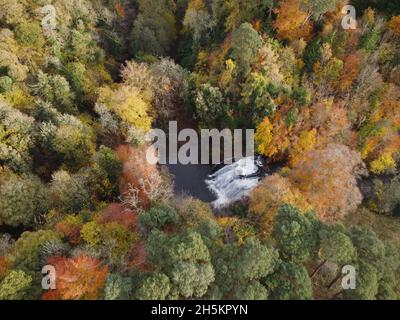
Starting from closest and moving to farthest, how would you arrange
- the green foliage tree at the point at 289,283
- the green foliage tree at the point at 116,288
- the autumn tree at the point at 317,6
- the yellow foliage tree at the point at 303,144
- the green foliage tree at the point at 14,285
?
the green foliage tree at the point at 116,288 < the green foliage tree at the point at 289,283 < the green foliage tree at the point at 14,285 < the yellow foliage tree at the point at 303,144 < the autumn tree at the point at 317,6

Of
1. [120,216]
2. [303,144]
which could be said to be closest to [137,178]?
[120,216]

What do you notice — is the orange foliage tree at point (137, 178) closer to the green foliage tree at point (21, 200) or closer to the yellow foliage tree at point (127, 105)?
the yellow foliage tree at point (127, 105)

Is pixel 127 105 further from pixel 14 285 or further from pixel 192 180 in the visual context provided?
pixel 14 285

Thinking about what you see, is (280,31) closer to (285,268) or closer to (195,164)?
(195,164)

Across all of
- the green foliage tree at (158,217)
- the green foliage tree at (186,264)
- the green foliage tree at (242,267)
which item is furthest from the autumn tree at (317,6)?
the green foliage tree at (186,264)

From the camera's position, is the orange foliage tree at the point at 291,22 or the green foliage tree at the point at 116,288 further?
the orange foliage tree at the point at 291,22

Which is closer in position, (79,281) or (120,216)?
(79,281)
